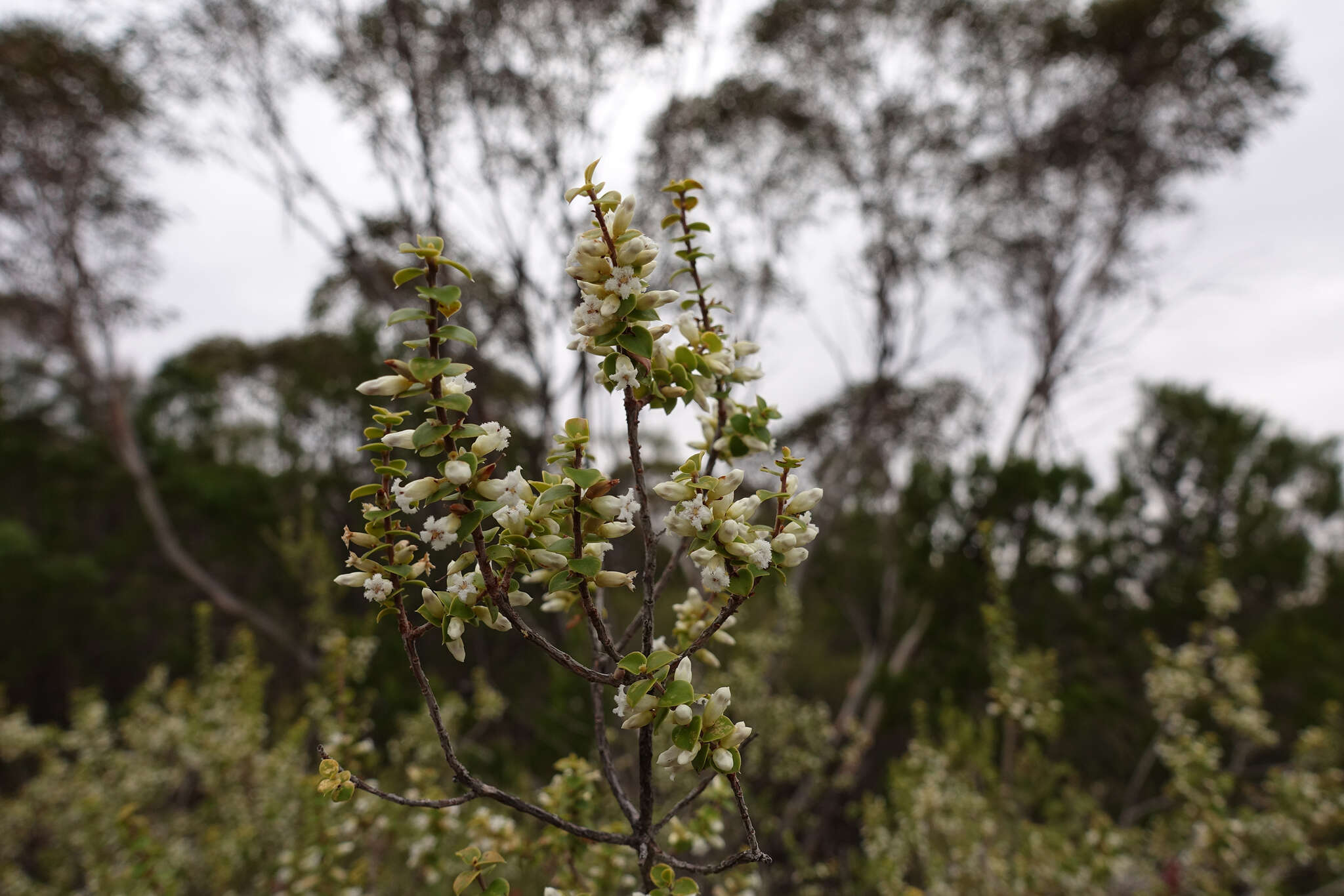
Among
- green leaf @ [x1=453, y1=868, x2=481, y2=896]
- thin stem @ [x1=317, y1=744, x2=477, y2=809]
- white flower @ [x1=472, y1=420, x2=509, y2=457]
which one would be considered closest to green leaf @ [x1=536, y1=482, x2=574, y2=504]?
white flower @ [x1=472, y1=420, x2=509, y2=457]

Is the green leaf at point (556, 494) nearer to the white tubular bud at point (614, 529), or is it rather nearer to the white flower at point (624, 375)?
the white tubular bud at point (614, 529)

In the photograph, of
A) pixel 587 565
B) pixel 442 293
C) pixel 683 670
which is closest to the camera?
pixel 442 293

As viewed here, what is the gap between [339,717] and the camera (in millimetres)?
2408

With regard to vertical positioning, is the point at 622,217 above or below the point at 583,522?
above

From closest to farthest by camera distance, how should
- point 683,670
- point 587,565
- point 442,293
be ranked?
point 442,293 → point 587,565 → point 683,670

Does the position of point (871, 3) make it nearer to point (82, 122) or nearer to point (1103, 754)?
point (1103, 754)

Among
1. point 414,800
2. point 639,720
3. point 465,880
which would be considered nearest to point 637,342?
point 639,720

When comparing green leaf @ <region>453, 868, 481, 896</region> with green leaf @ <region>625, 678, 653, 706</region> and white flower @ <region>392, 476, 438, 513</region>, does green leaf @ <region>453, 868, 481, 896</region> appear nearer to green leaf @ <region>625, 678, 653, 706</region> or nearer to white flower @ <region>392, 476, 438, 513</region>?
green leaf @ <region>625, 678, 653, 706</region>

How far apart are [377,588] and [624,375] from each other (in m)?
0.48

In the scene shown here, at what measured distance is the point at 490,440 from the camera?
993mm

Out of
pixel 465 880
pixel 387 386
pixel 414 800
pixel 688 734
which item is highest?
pixel 387 386

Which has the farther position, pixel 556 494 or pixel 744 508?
pixel 744 508

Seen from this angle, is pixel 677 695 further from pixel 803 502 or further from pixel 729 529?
pixel 803 502

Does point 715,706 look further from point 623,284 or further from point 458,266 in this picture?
point 458,266
